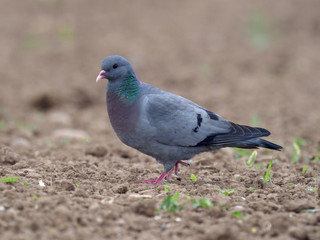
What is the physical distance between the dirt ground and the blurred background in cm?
4

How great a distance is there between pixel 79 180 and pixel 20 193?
772 mm

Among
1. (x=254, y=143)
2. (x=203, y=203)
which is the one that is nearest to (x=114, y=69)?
(x=254, y=143)

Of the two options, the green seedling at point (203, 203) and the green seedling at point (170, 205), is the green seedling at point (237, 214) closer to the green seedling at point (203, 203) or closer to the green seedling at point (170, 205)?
the green seedling at point (203, 203)

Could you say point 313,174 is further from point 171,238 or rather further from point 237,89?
point 237,89

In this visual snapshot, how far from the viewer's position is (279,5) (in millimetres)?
14086

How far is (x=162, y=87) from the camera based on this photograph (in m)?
10.1

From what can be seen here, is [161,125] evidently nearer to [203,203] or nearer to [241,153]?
[203,203]

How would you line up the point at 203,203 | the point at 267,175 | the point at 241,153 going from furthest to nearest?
the point at 241,153
the point at 267,175
the point at 203,203

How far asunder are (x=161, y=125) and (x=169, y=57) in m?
6.70

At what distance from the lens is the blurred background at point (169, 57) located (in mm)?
8461

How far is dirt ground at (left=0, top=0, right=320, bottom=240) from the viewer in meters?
3.71

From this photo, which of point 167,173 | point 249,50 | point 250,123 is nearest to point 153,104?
point 167,173

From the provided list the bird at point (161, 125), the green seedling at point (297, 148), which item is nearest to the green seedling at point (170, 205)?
the bird at point (161, 125)

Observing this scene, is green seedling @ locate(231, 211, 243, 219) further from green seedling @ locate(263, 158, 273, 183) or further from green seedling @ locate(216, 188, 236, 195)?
green seedling @ locate(263, 158, 273, 183)
